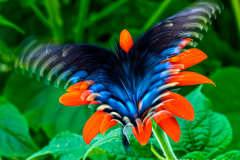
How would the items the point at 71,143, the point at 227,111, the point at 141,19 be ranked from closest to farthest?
the point at 71,143
the point at 227,111
the point at 141,19

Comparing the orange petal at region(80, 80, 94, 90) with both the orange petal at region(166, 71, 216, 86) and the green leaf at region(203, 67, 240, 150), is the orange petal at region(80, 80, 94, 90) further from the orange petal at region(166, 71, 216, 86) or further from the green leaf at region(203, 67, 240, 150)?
the green leaf at region(203, 67, 240, 150)

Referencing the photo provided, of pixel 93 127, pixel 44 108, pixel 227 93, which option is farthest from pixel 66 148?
pixel 227 93

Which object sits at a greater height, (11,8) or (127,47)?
(11,8)

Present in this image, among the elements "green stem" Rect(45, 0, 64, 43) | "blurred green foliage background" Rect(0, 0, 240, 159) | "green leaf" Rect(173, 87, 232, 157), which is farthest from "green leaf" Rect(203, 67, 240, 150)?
"green stem" Rect(45, 0, 64, 43)

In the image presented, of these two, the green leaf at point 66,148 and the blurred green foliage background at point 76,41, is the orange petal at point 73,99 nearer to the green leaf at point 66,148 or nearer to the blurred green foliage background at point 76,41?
the green leaf at point 66,148

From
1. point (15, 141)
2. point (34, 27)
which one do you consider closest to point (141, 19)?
point (34, 27)

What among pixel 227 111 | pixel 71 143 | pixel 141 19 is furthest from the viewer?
pixel 141 19

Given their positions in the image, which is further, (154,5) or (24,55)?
(154,5)

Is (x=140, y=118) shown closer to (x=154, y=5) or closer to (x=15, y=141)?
(x=15, y=141)
